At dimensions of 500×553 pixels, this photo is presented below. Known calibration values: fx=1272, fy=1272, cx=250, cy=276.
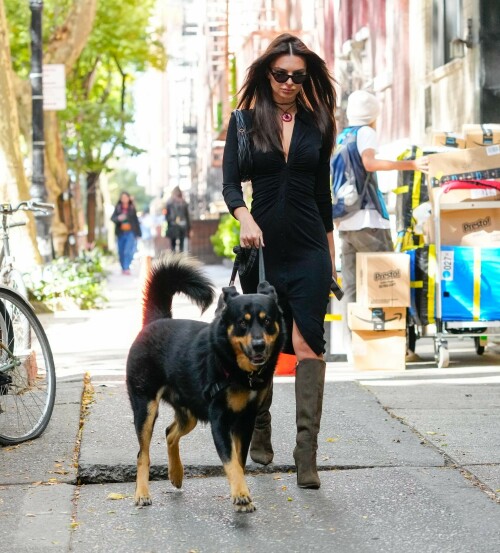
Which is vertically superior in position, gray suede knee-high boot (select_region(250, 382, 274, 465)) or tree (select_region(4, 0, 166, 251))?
tree (select_region(4, 0, 166, 251))

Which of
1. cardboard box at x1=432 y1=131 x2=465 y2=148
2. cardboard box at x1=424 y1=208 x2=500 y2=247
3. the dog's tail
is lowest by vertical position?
the dog's tail

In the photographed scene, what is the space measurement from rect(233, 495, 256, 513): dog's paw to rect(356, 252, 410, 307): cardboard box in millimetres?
4601

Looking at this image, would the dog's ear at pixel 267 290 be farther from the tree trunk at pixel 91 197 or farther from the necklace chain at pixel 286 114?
the tree trunk at pixel 91 197

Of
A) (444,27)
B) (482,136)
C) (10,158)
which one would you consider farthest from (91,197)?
(482,136)

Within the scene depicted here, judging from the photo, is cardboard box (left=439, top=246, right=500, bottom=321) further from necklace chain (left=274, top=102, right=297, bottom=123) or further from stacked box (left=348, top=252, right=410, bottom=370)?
necklace chain (left=274, top=102, right=297, bottom=123)

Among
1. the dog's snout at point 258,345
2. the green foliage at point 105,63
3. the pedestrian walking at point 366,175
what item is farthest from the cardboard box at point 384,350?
the green foliage at point 105,63

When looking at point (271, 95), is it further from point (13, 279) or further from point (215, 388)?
point (13, 279)

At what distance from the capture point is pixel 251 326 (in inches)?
202

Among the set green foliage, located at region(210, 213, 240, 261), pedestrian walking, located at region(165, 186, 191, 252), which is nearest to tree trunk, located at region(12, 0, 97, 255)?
pedestrian walking, located at region(165, 186, 191, 252)

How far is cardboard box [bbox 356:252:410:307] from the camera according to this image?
9.76 meters

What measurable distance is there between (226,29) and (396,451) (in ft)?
94.5

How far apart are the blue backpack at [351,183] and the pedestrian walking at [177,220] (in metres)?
20.4

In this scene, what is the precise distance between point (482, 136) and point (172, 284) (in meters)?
4.97

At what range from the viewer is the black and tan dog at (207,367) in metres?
5.20
